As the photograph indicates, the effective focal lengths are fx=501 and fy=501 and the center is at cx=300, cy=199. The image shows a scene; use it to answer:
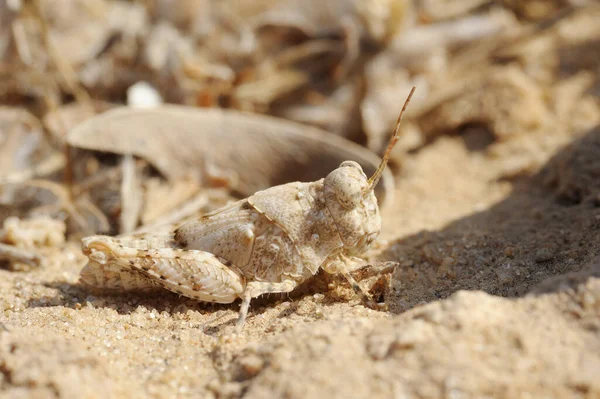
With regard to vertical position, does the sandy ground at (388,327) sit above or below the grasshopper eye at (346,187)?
below

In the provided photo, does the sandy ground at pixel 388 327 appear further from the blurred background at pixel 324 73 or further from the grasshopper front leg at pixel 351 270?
the blurred background at pixel 324 73

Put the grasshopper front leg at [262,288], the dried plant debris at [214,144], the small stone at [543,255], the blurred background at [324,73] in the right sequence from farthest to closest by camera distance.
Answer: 1. the blurred background at [324,73]
2. the dried plant debris at [214,144]
3. the small stone at [543,255]
4. the grasshopper front leg at [262,288]

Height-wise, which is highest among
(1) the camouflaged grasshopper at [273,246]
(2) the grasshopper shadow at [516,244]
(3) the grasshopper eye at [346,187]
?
(3) the grasshopper eye at [346,187]

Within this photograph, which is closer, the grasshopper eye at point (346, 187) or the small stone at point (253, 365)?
the small stone at point (253, 365)

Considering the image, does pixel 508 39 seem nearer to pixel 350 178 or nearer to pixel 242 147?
pixel 242 147

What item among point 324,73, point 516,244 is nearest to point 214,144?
point 324,73

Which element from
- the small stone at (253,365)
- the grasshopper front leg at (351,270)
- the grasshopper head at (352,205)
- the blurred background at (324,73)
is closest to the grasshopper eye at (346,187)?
the grasshopper head at (352,205)

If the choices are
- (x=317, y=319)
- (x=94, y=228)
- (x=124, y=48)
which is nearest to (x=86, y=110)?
(x=124, y=48)

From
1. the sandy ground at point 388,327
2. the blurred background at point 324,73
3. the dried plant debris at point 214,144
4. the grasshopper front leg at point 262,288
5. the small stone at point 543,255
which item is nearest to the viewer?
the sandy ground at point 388,327

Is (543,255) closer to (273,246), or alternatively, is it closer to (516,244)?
(516,244)
